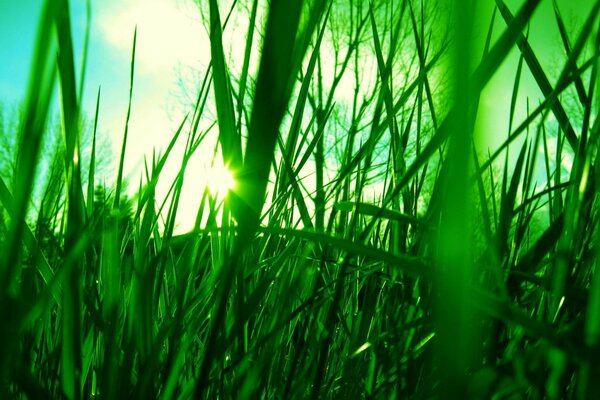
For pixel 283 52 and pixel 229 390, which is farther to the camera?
pixel 229 390

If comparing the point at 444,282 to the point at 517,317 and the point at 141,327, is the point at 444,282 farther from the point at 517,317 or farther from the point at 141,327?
the point at 141,327

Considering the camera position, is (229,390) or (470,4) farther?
(229,390)

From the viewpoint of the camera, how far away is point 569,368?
0.24 metres

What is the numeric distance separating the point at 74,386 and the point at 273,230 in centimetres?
10

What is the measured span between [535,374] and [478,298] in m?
0.09

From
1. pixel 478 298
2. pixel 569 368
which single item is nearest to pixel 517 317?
pixel 478 298

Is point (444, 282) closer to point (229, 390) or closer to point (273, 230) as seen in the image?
point (273, 230)

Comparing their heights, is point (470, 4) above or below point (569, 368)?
above

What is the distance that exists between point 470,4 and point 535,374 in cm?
18

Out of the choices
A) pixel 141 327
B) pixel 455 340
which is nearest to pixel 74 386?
pixel 141 327

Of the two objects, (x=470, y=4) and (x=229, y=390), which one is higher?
(x=470, y=4)

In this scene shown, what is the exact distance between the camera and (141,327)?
223mm

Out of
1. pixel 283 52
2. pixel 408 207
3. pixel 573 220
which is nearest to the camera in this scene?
pixel 283 52

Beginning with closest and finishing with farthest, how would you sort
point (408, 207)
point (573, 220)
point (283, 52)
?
1. point (283, 52)
2. point (573, 220)
3. point (408, 207)
